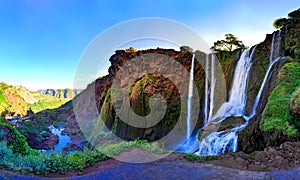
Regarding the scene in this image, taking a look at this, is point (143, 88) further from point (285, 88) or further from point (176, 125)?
point (285, 88)

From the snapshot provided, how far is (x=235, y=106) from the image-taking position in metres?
15.5

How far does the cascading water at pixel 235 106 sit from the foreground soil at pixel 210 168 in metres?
3.36

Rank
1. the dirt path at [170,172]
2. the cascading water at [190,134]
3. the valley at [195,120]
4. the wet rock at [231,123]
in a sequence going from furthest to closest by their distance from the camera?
the cascading water at [190,134], the wet rock at [231,123], the valley at [195,120], the dirt path at [170,172]

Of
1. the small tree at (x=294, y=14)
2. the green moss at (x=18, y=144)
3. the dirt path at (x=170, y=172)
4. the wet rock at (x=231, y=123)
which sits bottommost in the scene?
the dirt path at (x=170, y=172)

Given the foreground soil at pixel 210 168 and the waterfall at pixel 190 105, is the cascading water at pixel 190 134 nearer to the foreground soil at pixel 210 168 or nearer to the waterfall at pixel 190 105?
the waterfall at pixel 190 105

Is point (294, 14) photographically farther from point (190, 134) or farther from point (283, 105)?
point (190, 134)

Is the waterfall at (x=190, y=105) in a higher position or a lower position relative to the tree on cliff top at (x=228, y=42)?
lower

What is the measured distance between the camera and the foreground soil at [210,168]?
5.41 meters

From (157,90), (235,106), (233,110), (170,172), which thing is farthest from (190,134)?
(170,172)

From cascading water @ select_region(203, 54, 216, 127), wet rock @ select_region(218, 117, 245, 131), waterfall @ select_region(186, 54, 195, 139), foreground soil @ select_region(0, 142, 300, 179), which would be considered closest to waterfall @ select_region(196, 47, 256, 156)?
wet rock @ select_region(218, 117, 245, 131)

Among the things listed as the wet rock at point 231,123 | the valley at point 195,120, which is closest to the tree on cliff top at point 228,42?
Result: the valley at point 195,120

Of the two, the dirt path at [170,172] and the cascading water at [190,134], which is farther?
the cascading water at [190,134]

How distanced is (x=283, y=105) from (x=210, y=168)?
15.0 ft

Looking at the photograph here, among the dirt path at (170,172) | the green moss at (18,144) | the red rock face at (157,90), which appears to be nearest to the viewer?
the dirt path at (170,172)
